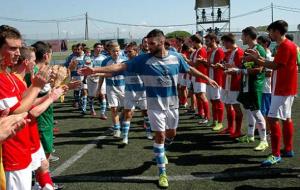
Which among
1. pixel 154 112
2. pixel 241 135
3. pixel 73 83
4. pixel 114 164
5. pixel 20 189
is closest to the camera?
pixel 20 189

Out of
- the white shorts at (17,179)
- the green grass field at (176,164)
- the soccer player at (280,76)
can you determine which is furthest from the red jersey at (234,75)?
the white shorts at (17,179)

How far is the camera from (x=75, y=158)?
24.1 feet

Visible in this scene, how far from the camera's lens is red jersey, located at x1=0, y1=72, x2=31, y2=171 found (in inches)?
124

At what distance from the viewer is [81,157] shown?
292 inches

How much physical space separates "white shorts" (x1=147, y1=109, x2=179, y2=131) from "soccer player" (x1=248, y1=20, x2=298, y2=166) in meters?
1.70

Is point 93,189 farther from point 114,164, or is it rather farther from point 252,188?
point 252,188

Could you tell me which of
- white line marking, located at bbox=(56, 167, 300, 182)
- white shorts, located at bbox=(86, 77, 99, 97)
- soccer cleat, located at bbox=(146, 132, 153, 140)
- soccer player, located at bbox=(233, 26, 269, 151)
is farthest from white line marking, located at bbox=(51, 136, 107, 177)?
white shorts, located at bbox=(86, 77, 99, 97)

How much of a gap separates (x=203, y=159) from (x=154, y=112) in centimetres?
175

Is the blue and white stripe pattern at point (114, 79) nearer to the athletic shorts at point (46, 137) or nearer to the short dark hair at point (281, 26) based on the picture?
the short dark hair at point (281, 26)

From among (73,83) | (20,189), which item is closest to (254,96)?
(73,83)

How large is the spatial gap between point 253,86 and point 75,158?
12.4 feet

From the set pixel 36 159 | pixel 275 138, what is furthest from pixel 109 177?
pixel 275 138

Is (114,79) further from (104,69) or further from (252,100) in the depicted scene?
(104,69)

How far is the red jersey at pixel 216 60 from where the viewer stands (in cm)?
925
